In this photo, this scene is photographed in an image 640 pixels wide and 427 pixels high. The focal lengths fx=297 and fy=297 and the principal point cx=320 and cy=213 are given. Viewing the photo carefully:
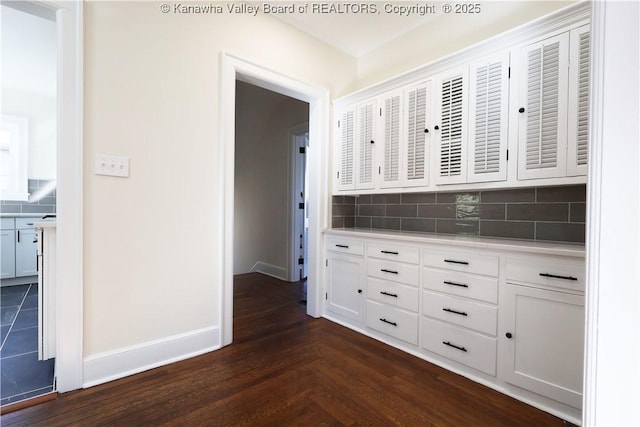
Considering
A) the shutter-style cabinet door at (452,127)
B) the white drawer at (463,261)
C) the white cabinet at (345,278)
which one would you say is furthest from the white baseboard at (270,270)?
the shutter-style cabinet door at (452,127)

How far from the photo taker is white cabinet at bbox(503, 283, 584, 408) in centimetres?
150

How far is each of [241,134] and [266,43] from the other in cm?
254

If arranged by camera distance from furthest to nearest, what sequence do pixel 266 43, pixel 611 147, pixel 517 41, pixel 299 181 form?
1. pixel 299 181
2. pixel 266 43
3. pixel 517 41
4. pixel 611 147

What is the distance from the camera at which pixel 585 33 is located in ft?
5.32

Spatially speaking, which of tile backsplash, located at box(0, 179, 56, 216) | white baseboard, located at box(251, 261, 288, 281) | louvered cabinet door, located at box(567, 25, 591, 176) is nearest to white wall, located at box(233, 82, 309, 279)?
white baseboard, located at box(251, 261, 288, 281)

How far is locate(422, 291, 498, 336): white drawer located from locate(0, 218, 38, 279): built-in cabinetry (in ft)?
15.6

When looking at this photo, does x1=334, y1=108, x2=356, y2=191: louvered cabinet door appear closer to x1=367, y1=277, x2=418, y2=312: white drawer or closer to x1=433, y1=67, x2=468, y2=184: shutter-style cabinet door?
x1=433, y1=67, x2=468, y2=184: shutter-style cabinet door

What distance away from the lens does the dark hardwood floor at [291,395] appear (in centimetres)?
148

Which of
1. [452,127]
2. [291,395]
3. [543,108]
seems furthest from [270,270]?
[543,108]

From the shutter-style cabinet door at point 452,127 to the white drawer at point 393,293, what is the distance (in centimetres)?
86

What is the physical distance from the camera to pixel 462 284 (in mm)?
1921

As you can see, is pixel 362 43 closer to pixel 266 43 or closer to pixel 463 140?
pixel 266 43

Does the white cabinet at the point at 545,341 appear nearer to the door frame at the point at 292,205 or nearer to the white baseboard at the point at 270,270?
the door frame at the point at 292,205

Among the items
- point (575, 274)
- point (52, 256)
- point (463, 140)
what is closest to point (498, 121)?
point (463, 140)
